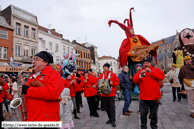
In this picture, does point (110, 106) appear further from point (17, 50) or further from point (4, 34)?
point (17, 50)

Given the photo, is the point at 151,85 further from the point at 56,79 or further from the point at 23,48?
the point at 23,48

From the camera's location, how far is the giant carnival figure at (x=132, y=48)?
880cm

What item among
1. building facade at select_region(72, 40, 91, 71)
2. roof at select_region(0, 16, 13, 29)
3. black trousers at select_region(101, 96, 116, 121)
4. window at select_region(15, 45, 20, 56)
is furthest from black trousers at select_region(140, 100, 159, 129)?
building facade at select_region(72, 40, 91, 71)

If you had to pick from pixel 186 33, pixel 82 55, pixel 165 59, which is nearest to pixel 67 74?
pixel 186 33

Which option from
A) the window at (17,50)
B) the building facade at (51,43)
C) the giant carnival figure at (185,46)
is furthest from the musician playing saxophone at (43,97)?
the window at (17,50)

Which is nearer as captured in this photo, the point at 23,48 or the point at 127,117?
the point at 127,117

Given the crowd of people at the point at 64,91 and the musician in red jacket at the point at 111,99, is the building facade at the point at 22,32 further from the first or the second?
the musician in red jacket at the point at 111,99

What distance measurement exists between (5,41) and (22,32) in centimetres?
328

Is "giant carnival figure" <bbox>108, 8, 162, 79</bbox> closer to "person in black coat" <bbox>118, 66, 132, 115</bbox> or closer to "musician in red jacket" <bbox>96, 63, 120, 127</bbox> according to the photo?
"person in black coat" <bbox>118, 66, 132, 115</bbox>

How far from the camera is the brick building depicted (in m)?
21.0

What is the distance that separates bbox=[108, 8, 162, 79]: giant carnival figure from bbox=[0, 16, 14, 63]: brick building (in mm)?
17976

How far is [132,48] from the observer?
889 cm

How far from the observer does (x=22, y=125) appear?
2312 mm

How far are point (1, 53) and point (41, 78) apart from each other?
22.2m
